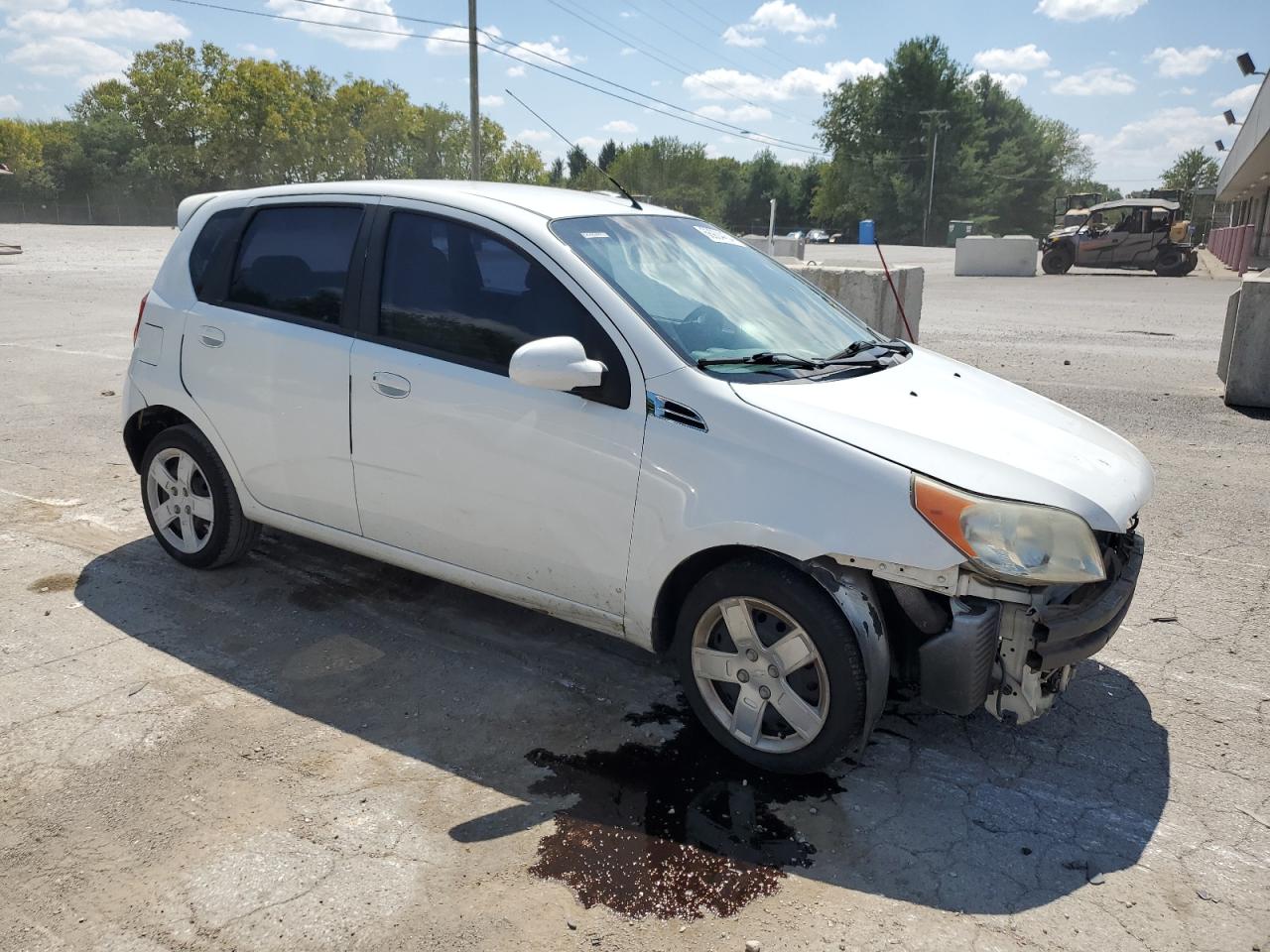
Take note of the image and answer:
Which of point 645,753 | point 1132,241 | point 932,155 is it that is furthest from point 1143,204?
point 932,155

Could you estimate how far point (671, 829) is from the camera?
117 inches

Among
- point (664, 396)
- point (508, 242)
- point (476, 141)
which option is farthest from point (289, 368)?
point (476, 141)

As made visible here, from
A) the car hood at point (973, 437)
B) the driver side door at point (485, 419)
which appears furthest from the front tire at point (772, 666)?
the car hood at point (973, 437)

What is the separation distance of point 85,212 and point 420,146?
28.5m

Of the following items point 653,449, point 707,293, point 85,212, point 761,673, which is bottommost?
point 761,673

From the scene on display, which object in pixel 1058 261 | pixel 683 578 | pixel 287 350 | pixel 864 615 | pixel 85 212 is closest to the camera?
pixel 864 615

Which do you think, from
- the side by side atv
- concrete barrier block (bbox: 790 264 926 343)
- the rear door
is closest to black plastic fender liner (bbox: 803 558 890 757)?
the rear door

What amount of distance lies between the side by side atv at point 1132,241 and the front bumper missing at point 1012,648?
97.5 feet

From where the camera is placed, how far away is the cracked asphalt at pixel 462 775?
8.50 feet

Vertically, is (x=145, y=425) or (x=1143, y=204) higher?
(x=1143, y=204)

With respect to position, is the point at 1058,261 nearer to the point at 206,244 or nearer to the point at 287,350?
the point at 206,244

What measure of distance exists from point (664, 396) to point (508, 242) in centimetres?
94

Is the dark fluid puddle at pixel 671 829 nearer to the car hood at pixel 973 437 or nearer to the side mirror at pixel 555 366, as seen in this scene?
the car hood at pixel 973 437

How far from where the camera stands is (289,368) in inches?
164
